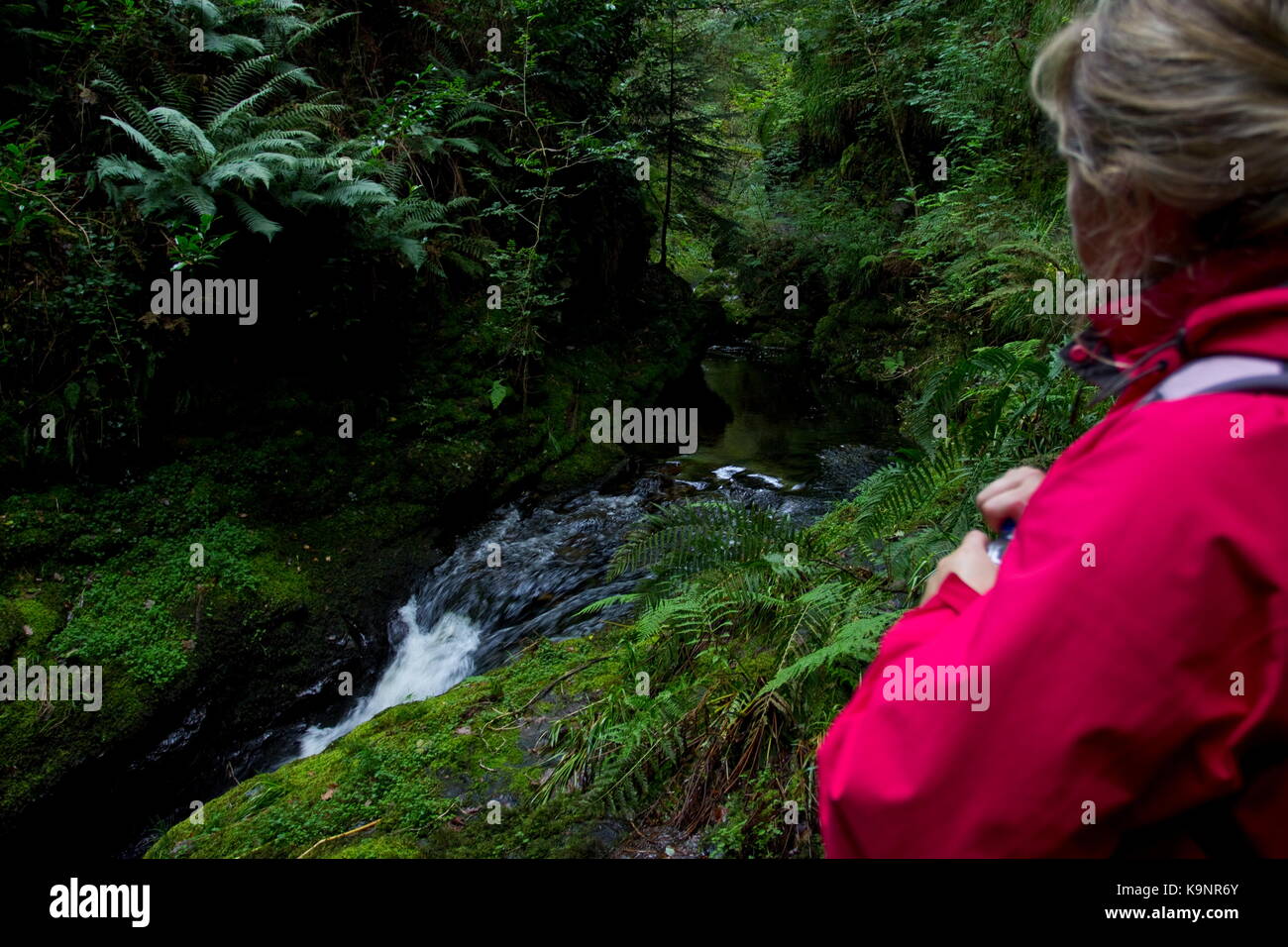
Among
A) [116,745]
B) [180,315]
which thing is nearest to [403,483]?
[180,315]

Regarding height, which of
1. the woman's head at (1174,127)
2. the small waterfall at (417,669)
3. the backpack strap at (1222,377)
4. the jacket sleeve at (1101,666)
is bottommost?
the small waterfall at (417,669)

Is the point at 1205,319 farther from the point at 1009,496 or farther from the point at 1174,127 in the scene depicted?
the point at 1009,496

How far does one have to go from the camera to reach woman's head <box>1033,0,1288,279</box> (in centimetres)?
69

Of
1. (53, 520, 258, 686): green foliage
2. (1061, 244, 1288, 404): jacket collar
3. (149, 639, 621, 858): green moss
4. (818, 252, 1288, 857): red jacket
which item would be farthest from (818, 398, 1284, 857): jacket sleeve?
(53, 520, 258, 686): green foliage

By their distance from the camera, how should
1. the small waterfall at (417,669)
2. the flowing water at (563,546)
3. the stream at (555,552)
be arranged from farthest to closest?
the flowing water at (563,546)
the stream at (555,552)
the small waterfall at (417,669)

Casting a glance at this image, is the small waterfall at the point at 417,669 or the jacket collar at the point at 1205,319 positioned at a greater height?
the jacket collar at the point at 1205,319

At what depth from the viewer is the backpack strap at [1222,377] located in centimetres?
64

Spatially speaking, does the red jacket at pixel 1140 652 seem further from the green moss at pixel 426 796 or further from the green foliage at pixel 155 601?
the green foliage at pixel 155 601

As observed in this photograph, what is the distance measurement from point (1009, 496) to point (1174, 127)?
0.56m

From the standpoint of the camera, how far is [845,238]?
13.7 meters

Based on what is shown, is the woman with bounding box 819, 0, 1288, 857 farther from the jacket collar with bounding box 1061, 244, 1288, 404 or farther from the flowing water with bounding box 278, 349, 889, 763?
the flowing water with bounding box 278, 349, 889, 763

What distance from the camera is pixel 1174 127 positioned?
2.40ft

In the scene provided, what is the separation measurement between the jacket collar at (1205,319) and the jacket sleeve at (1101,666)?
0.34 ft

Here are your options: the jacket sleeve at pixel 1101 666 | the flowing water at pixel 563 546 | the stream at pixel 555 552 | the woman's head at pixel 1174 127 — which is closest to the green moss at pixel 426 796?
the stream at pixel 555 552
